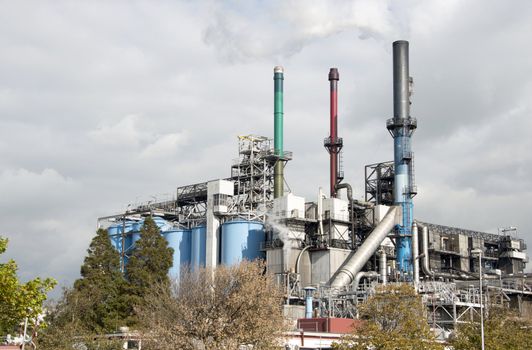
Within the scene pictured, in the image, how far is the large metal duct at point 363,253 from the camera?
9288 cm

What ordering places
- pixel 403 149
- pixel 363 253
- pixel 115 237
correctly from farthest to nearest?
pixel 115 237, pixel 403 149, pixel 363 253

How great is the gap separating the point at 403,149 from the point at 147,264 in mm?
44410

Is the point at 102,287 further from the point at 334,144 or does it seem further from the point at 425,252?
the point at 425,252

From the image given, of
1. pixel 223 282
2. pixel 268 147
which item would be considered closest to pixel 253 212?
pixel 268 147

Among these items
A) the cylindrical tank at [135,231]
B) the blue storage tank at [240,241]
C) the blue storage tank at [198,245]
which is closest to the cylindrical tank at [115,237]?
the cylindrical tank at [135,231]

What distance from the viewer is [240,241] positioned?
10219 centimetres

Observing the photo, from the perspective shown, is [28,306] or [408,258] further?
[408,258]

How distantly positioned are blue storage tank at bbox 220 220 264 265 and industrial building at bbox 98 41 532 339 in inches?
5.2

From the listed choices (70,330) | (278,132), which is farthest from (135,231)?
(70,330)

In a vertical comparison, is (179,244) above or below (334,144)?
below

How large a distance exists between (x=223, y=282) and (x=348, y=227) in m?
59.3

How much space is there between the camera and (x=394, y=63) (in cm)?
10844

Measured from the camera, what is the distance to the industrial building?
94062 mm

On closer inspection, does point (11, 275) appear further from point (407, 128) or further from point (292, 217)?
point (407, 128)
